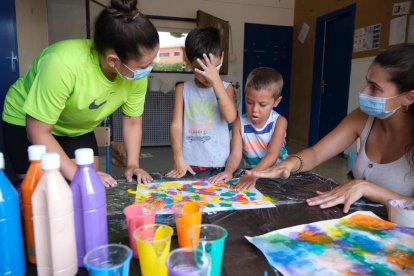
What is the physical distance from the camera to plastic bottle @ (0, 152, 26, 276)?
20.2 inches

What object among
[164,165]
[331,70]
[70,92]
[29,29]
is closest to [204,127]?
[70,92]

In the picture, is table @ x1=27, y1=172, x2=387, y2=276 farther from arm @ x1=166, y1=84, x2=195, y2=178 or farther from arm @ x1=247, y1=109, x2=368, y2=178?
arm @ x1=166, y1=84, x2=195, y2=178

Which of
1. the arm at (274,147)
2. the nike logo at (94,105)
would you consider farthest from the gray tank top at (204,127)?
the nike logo at (94,105)

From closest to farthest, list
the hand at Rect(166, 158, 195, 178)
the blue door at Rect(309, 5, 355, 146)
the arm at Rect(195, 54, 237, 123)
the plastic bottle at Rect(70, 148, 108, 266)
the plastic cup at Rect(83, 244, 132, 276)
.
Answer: the plastic cup at Rect(83, 244, 132, 276)
the plastic bottle at Rect(70, 148, 108, 266)
the hand at Rect(166, 158, 195, 178)
the arm at Rect(195, 54, 237, 123)
the blue door at Rect(309, 5, 355, 146)

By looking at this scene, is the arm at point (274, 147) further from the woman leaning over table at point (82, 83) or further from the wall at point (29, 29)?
the wall at point (29, 29)

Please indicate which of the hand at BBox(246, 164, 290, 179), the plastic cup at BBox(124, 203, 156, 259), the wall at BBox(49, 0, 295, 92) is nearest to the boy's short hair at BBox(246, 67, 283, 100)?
the hand at BBox(246, 164, 290, 179)

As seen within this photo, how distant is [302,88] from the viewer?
5793 mm

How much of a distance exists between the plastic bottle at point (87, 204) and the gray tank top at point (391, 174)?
43.3 inches

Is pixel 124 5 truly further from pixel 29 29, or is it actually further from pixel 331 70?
pixel 331 70

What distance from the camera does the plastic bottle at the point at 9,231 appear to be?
1.68ft

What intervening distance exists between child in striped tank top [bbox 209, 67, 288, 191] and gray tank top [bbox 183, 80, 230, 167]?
83mm

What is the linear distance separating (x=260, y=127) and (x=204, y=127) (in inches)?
11.8

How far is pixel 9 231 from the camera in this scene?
526 mm

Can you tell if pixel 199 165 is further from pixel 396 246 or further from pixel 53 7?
pixel 53 7
